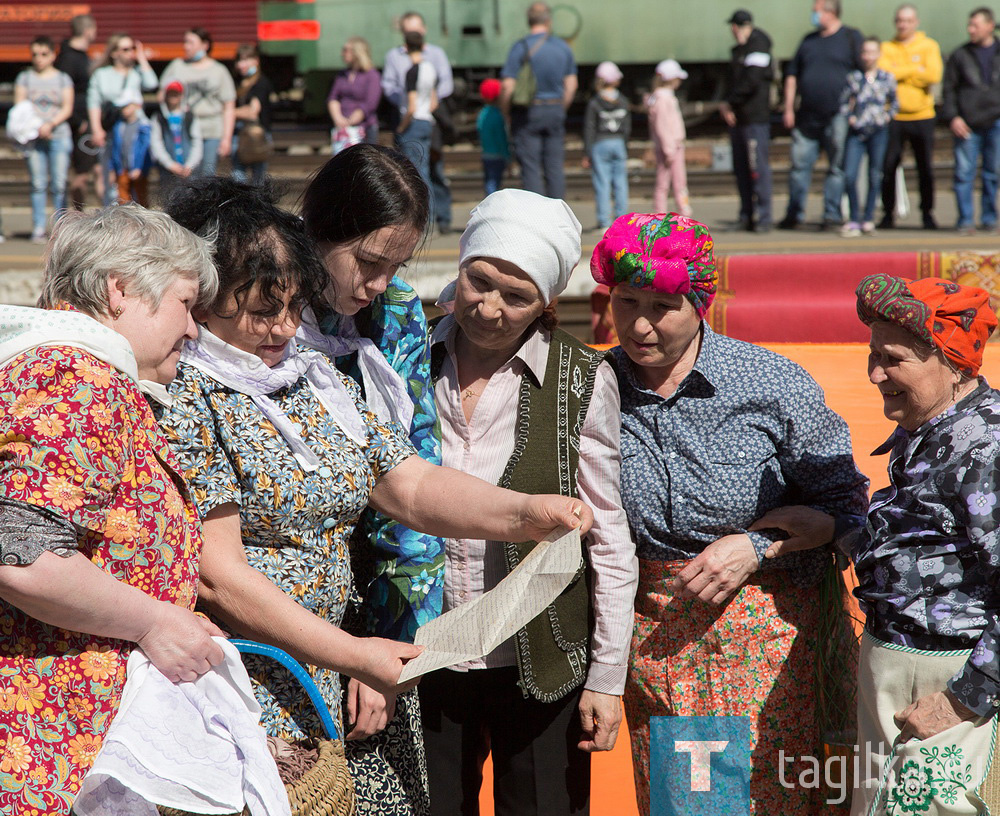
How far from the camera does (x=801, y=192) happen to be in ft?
30.1

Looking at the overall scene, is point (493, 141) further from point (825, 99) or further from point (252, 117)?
point (825, 99)

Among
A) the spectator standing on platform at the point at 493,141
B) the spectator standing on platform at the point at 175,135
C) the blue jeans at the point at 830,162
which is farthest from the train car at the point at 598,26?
the blue jeans at the point at 830,162

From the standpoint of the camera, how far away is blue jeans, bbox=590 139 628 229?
9.16 m

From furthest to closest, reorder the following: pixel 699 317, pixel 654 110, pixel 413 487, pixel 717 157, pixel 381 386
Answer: pixel 717 157
pixel 654 110
pixel 699 317
pixel 381 386
pixel 413 487

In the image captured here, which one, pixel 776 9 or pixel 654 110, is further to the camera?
pixel 776 9

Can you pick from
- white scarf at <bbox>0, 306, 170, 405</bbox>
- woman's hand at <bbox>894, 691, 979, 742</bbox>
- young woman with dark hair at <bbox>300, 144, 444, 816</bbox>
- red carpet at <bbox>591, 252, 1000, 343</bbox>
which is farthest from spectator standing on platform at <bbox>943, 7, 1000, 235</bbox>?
white scarf at <bbox>0, 306, 170, 405</bbox>

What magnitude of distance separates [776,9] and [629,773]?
1227cm

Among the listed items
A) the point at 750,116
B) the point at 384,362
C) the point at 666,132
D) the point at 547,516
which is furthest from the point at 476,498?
→ the point at 750,116

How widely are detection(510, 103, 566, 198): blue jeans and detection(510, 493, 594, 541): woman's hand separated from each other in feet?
23.9

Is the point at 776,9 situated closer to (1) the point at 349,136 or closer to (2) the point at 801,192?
(2) the point at 801,192

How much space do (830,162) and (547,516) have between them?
793 centimetres

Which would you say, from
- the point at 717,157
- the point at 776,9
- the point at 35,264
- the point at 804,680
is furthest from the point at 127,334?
the point at 776,9

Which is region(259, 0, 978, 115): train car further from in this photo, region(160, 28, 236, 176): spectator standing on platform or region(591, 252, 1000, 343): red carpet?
region(591, 252, 1000, 343): red carpet

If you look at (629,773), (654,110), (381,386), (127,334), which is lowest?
(629,773)
